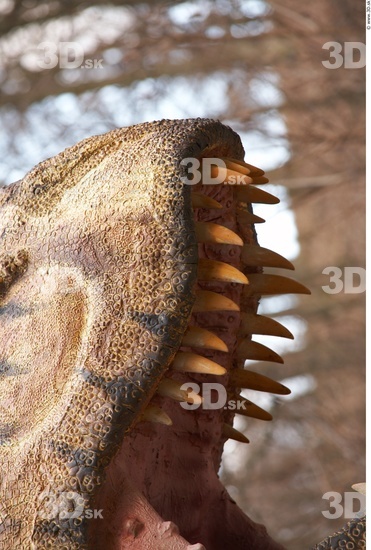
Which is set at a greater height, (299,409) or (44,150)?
(44,150)

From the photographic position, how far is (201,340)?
37.7 inches

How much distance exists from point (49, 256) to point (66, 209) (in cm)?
5

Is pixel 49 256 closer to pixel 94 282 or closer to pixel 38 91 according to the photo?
pixel 94 282

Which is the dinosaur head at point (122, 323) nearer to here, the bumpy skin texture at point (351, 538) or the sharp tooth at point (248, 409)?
the sharp tooth at point (248, 409)

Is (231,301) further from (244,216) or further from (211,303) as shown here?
(244,216)

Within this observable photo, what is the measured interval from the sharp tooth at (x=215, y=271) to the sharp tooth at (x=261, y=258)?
95 millimetres

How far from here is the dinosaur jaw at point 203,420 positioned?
95 centimetres

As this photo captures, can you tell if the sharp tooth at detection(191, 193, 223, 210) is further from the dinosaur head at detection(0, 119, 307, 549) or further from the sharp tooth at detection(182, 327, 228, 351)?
the sharp tooth at detection(182, 327, 228, 351)

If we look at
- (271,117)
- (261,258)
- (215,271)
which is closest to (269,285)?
(261,258)

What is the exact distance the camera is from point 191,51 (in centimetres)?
355

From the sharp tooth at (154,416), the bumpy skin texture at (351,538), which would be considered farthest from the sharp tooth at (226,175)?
the bumpy skin texture at (351,538)

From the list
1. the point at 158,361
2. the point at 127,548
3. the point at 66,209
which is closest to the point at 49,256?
the point at 66,209

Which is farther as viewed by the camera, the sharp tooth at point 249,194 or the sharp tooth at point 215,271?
the sharp tooth at point 249,194

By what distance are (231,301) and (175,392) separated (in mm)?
105
